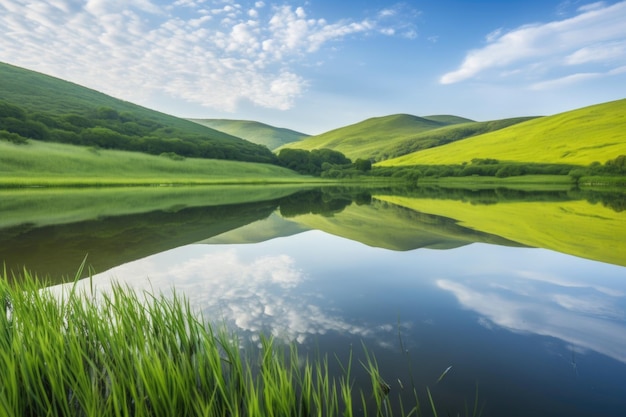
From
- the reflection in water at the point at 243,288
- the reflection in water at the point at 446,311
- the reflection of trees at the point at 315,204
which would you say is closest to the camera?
the reflection in water at the point at 446,311

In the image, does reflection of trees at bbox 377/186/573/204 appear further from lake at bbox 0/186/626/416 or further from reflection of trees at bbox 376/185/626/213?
lake at bbox 0/186/626/416

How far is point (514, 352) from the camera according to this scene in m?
5.17

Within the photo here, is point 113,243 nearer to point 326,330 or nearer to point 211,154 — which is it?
point 326,330

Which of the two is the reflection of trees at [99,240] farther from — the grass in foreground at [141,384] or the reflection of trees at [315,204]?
the reflection of trees at [315,204]

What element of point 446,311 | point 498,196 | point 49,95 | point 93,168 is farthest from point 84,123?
point 446,311

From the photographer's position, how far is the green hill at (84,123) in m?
74.5

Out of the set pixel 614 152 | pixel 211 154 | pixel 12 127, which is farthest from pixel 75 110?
pixel 614 152

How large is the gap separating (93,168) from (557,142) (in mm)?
118930

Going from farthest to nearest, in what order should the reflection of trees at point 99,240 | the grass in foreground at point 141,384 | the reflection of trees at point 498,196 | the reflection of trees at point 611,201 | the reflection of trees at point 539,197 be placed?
1. the reflection of trees at point 498,196
2. the reflection of trees at point 539,197
3. the reflection of trees at point 611,201
4. the reflection of trees at point 99,240
5. the grass in foreground at point 141,384

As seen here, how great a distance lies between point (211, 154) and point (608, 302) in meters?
112

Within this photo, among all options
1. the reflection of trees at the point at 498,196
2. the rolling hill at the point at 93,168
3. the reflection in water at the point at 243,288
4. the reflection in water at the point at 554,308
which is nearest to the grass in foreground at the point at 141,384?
the reflection in water at the point at 243,288

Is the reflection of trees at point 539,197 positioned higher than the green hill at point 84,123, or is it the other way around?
the green hill at point 84,123

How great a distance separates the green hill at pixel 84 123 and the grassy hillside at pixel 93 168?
343 inches

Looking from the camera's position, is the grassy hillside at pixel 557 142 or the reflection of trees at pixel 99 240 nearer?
the reflection of trees at pixel 99 240
